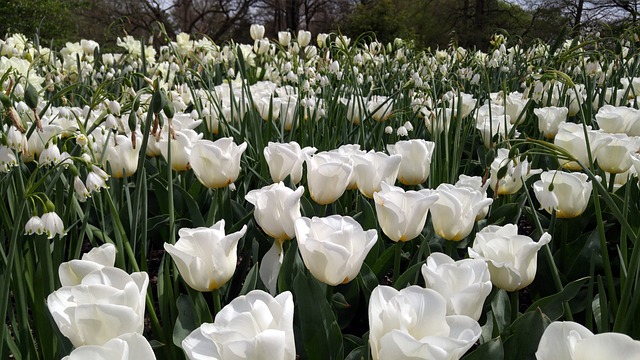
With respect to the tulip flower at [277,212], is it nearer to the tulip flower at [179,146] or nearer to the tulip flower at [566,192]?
the tulip flower at [179,146]

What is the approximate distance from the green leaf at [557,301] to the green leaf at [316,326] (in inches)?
15.6

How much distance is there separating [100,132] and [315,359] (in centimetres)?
127

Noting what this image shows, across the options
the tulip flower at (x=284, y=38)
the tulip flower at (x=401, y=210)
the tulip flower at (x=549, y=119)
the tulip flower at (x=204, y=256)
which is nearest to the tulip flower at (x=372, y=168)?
the tulip flower at (x=401, y=210)

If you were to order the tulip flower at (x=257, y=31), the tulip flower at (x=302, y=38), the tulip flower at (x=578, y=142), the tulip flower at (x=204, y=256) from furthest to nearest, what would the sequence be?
the tulip flower at (x=257, y=31)
the tulip flower at (x=302, y=38)
the tulip flower at (x=578, y=142)
the tulip flower at (x=204, y=256)

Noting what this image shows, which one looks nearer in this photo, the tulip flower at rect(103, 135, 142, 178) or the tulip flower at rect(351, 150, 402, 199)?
the tulip flower at rect(351, 150, 402, 199)

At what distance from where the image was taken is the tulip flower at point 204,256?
1.00 metres

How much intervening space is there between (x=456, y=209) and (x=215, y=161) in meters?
0.58

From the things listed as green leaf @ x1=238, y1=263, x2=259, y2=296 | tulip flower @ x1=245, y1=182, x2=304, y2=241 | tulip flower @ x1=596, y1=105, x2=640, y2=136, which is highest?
tulip flower @ x1=596, y1=105, x2=640, y2=136

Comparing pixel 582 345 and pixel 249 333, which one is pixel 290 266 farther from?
pixel 582 345

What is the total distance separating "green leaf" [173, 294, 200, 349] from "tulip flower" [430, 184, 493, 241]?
0.54m

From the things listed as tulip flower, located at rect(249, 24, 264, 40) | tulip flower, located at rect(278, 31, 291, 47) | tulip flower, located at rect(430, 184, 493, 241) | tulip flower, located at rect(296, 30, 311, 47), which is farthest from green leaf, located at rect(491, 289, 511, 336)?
tulip flower, located at rect(249, 24, 264, 40)

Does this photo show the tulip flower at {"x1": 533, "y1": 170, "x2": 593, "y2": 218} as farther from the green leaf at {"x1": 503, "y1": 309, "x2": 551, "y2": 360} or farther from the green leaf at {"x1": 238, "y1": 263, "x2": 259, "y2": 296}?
the green leaf at {"x1": 238, "y1": 263, "x2": 259, "y2": 296}

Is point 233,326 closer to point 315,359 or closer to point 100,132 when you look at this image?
point 315,359

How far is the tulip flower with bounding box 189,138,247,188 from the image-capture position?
1396 millimetres
